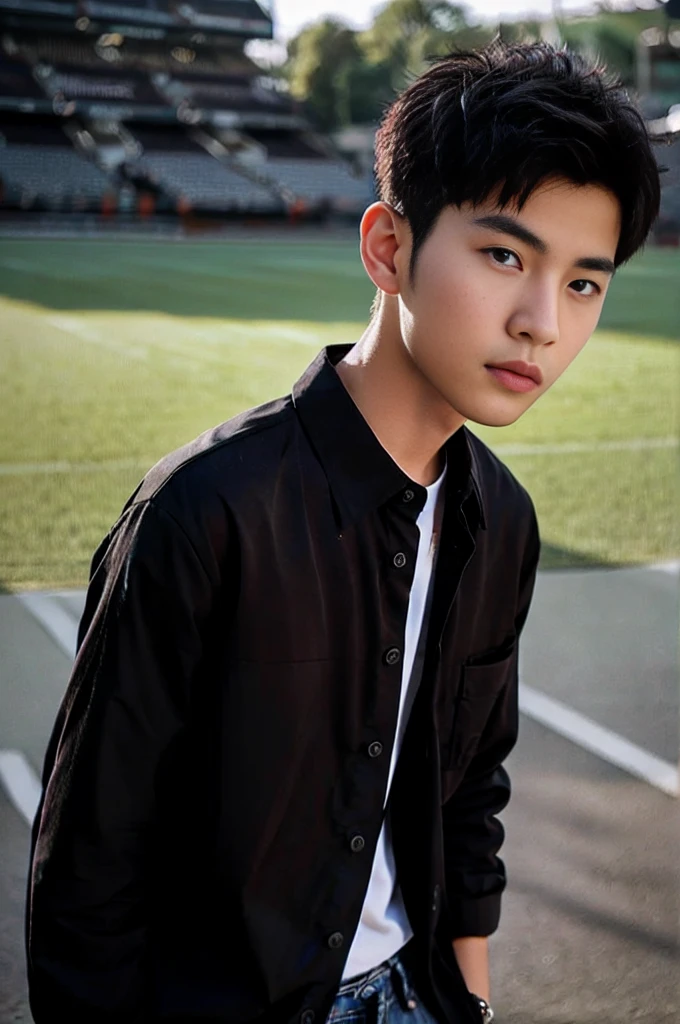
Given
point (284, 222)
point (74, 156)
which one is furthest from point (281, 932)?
point (284, 222)

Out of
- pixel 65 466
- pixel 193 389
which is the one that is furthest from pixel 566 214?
pixel 193 389

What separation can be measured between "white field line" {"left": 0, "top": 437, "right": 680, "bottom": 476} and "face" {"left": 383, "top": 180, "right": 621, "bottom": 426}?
227 inches

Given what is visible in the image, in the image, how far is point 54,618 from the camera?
4.16 meters

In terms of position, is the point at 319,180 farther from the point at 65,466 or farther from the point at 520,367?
the point at 520,367

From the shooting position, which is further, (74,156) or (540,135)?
(74,156)

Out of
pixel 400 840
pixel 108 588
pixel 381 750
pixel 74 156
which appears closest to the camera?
pixel 108 588

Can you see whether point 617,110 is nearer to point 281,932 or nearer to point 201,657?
point 201,657

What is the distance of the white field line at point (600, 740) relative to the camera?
300cm

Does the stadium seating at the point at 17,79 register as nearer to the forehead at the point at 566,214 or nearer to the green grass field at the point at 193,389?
the green grass field at the point at 193,389

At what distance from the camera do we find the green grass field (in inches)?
225

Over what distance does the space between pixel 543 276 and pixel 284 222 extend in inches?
899

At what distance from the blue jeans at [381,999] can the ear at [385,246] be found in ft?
2.61

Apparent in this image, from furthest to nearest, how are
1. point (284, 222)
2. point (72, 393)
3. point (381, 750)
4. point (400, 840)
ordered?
point (284, 222) → point (72, 393) → point (400, 840) → point (381, 750)

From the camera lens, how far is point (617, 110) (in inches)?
49.5
